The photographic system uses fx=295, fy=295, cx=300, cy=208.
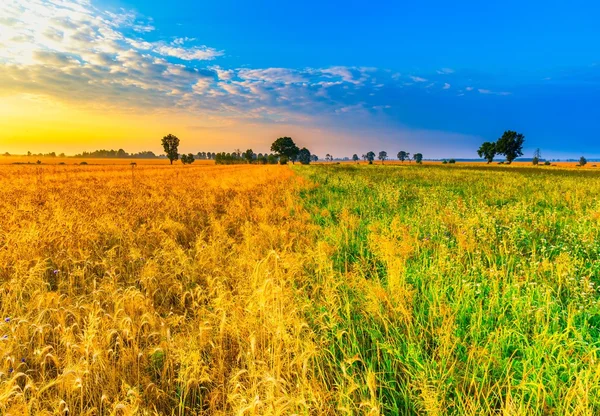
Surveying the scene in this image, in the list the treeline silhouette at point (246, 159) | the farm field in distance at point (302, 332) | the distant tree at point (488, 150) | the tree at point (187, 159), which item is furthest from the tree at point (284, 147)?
the farm field in distance at point (302, 332)

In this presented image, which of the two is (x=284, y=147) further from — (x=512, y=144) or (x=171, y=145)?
(x=512, y=144)

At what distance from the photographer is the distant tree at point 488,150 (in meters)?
123

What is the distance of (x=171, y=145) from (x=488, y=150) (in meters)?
146

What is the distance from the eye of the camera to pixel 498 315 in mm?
2898

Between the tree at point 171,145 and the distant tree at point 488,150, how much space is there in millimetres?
143752

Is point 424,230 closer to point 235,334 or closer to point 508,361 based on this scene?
point 508,361

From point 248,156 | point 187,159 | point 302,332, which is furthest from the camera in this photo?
point 248,156

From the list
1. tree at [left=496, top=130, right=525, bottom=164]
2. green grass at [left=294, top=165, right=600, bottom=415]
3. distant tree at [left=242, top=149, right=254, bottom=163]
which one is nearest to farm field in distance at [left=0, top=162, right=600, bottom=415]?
green grass at [left=294, top=165, right=600, bottom=415]

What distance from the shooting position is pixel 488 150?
127688 millimetres

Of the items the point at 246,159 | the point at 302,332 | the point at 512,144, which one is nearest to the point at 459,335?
the point at 302,332

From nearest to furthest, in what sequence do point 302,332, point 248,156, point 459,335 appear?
point 459,335 < point 302,332 < point 248,156

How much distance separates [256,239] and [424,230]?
3441 mm

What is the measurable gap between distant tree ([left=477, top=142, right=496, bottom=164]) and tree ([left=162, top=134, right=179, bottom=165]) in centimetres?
14375

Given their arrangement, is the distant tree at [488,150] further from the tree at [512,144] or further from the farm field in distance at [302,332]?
the farm field in distance at [302,332]
